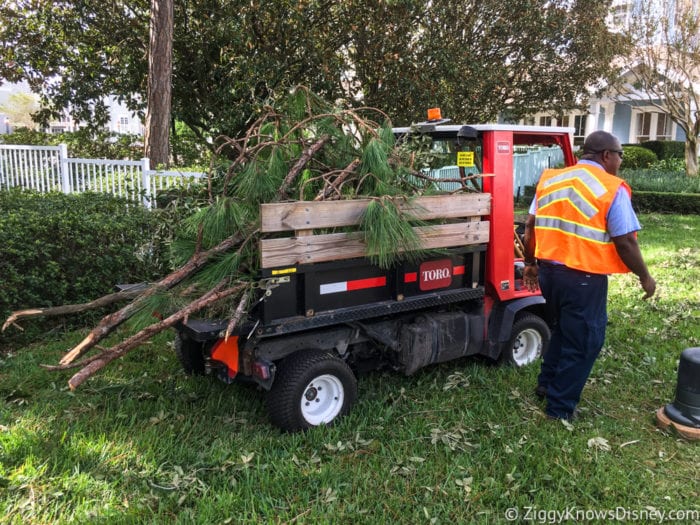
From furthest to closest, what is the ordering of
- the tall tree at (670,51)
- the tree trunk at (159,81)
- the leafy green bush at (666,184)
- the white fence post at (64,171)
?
the tall tree at (670,51)
the leafy green bush at (666,184)
the white fence post at (64,171)
the tree trunk at (159,81)

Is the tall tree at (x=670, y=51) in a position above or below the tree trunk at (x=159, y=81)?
above

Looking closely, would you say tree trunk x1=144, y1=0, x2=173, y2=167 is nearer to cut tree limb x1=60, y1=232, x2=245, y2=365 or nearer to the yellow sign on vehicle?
cut tree limb x1=60, y1=232, x2=245, y2=365

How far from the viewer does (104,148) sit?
1273cm

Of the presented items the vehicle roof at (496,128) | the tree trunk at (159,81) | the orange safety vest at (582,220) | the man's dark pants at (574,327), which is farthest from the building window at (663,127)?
the man's dark pants at (574,327)

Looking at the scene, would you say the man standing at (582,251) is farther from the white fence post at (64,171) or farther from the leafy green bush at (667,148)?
the leafy green bush at (667,148)

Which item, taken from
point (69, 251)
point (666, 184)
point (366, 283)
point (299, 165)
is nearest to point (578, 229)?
point (366, 283)

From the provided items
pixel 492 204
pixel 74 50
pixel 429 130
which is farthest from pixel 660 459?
pixel 74 50

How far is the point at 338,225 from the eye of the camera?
3.64 meters

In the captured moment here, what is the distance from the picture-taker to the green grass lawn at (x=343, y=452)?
9.68 feet

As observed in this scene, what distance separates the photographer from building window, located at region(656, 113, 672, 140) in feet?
90.3

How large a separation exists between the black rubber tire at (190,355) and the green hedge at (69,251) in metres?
0.86

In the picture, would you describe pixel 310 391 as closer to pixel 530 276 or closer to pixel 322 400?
pixel 322 400

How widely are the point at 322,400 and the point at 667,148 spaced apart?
2538cm

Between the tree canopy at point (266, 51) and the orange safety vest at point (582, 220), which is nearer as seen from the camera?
the orange safety vest at point (582, 220)
